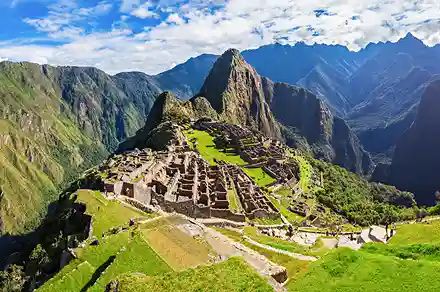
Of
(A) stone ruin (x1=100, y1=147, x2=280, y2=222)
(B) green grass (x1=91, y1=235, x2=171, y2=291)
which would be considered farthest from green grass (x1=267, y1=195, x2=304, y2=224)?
(B) green grass (x1=91, y1=235, x2=171, y2=291)

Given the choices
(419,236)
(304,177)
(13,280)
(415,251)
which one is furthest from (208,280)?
(304,177)

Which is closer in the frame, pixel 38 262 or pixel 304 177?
pixel 38 262

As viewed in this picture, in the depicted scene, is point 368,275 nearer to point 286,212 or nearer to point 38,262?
point 38,262

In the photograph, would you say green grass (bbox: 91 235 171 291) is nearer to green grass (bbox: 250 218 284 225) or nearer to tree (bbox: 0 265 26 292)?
tree (bbox: 0 265 26 292)

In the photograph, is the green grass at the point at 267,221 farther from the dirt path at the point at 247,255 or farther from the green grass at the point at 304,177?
Answer: the green grass at the point at 304,177

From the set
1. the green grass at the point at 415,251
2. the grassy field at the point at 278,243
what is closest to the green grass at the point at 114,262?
the grassy field at the point at 278,243

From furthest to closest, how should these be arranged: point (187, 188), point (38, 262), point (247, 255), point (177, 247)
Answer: point (187, 188) → point (38, 262) → point (177, 247) → point (247, 255)

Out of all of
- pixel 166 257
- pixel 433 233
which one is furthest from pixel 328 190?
pixel 166 257
